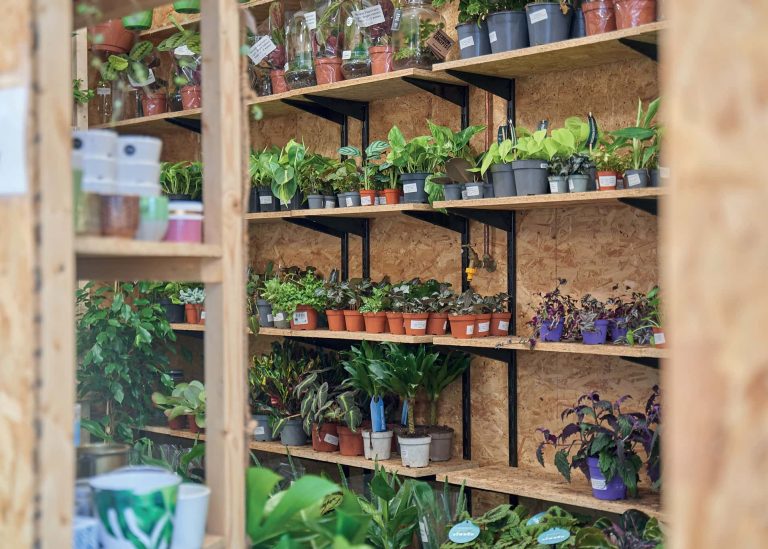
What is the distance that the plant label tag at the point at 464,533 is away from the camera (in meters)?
3.16

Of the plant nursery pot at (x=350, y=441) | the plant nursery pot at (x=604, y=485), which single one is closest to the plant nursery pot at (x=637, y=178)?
the plant nursery pot at (x=604, y=485)

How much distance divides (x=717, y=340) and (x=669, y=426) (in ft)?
0.32

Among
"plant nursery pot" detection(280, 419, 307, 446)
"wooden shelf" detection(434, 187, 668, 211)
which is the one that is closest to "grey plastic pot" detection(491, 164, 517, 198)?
"wooden shelf" detection(434, 187, 668, 211)

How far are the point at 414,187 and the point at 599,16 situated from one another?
38.4 inches

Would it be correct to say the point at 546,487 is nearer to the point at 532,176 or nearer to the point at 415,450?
the point at 415,450

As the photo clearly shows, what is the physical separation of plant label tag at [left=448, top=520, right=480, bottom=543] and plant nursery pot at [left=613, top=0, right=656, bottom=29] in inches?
68.0

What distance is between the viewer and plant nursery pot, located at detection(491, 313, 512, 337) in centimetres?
377

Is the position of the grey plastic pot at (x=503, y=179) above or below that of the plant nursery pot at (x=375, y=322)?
above

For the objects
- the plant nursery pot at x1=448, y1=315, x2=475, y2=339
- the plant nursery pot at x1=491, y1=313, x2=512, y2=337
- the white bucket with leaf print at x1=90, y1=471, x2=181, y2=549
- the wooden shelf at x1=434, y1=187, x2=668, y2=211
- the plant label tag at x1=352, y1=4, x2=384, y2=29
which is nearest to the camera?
the white bucket with leaf print at x1=90, y1=471, x2=181, y2=549

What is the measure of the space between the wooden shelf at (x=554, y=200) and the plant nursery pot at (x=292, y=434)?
1240mm

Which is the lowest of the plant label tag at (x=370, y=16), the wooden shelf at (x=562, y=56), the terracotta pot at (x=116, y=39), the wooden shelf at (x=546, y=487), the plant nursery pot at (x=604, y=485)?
the wooden shelf at (x=546, y=487)

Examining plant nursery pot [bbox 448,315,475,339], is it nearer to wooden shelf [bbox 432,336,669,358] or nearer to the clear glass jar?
wooden shelf [bbox 432,336,669,358]

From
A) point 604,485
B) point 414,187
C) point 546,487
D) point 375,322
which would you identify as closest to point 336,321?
point 375,322

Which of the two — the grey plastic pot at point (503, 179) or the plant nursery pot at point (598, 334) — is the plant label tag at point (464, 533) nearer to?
the plant nursery pot at point (598, 334)
